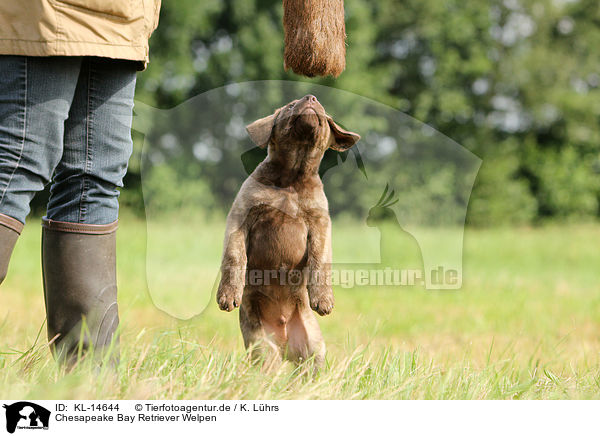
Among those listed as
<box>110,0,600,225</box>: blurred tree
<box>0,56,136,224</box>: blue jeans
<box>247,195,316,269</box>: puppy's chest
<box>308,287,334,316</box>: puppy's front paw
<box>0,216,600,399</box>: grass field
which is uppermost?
<box>110,0,600,225</box>: blurred tree

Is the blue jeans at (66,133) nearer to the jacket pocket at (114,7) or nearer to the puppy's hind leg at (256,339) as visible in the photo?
the jacket pocket at (114,7)

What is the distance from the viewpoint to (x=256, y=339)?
9.38ft

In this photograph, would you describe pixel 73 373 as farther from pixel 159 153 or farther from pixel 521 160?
pixel 521 160

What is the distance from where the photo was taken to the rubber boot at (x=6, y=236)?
220cm

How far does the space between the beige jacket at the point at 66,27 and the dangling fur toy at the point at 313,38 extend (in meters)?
0.57

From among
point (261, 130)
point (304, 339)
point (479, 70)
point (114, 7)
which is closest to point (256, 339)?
point (304, 339)

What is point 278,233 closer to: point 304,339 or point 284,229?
point 284,229

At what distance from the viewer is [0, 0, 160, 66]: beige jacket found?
208 cm

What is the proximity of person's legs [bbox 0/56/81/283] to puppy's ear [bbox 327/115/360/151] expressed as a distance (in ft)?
3.57

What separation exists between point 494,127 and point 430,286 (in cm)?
1386

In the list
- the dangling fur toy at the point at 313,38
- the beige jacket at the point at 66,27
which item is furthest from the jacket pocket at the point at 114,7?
the dangling fur toy at the point at 313,38
